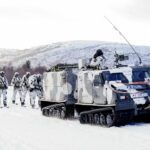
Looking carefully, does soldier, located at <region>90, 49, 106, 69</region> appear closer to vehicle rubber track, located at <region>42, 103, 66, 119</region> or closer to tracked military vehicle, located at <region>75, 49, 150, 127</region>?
tracked military vehicle, located at <region>75, 49, 150, 127</region>

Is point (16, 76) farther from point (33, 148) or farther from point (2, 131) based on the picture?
point (33, 148)

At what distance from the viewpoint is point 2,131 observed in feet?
49.9

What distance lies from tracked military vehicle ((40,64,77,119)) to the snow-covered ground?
660 mm

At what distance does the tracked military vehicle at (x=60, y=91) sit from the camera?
18859 mm

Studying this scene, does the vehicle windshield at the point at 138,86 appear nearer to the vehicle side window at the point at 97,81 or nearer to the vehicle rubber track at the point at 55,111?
the vehicle side window at the point at 97,81

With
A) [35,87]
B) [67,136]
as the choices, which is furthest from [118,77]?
[35,87]

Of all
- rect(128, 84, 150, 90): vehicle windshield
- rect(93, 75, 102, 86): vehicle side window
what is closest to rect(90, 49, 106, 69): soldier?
rect(93, 75, 102, 86): vehicle side window

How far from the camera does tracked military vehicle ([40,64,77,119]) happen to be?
18859 millimetres

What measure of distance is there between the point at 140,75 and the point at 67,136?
143 inches

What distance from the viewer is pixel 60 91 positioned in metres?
19.3

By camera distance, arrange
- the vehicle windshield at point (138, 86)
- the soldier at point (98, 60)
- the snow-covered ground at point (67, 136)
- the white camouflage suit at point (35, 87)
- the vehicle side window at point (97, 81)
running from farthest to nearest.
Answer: the white camouflage suit at point (35, 87) < the soldier at point (98, 60) < the vehicle side window at point (97, 81) < the vehicle windshield at point (138, 86) < the snow-covered ground at point (67, 136)

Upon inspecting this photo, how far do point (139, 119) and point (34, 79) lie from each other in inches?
332

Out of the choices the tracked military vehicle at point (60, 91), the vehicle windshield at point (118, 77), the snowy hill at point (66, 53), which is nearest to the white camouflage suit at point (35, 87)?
the tracked military vehicle at point (60, 91)

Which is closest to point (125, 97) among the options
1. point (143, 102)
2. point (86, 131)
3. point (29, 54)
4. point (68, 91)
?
point (143, 102)
